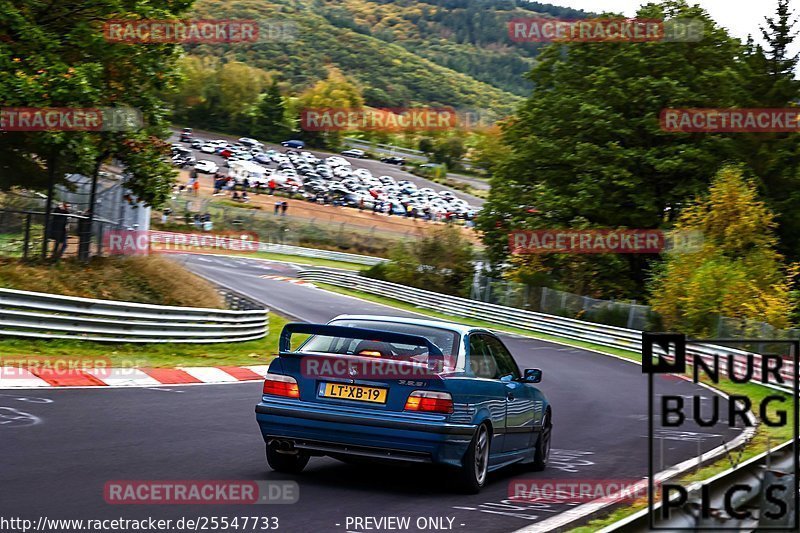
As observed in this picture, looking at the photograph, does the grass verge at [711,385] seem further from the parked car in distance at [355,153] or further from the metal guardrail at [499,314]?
the parked car in distance at [355,153]

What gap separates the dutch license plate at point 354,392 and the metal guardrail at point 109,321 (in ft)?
36.4

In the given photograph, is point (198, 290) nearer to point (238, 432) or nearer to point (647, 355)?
point (238, 432)

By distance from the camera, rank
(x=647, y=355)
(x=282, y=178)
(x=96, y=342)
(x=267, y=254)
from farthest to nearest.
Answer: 1. (x=282, y=178)
2. (x=267, y=254)
3. (x=96, y=342)
4. (x=647, y=355)

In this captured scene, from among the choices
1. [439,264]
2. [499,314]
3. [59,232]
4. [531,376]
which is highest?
[439,264]

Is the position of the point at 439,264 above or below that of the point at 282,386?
above

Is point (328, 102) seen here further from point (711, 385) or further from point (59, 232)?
point (711, 385)

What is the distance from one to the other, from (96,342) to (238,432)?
9.06 m

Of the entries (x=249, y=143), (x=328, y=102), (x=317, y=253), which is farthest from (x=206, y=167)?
(x=328, y=102)

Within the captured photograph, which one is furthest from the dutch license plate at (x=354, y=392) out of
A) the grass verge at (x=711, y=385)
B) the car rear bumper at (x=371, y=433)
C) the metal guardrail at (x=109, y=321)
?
the metal guardrail at (x=109, y=321)

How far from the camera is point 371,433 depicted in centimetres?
880

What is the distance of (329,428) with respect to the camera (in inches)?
349

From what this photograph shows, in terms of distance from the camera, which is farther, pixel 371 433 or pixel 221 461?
pixel 221 461

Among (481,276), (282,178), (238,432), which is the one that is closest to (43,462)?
(238,432)

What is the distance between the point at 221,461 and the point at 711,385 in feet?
14.6
